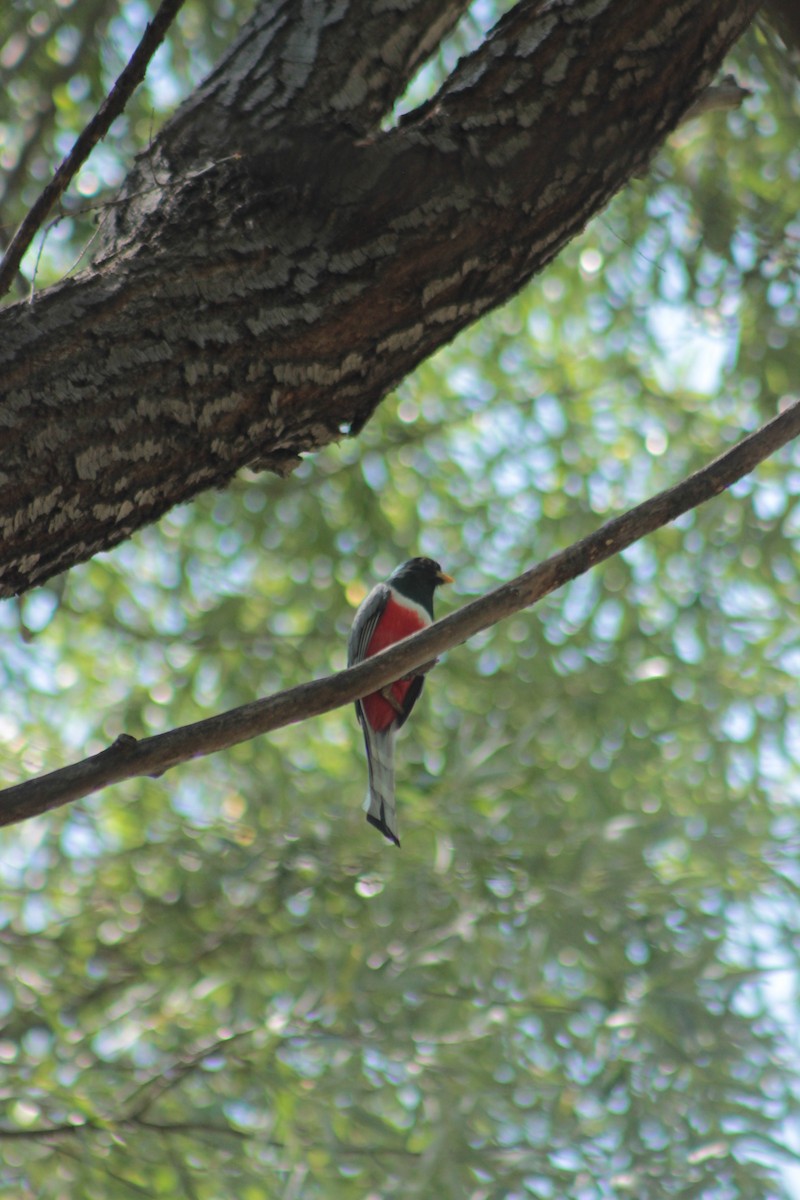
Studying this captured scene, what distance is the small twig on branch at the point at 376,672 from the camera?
108 centimetres

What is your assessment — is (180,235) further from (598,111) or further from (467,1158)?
(467,1158)

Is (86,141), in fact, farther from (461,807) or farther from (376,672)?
(461,807)

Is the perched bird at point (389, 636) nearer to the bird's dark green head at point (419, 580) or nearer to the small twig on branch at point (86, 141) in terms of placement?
the bird's dark green head at point (419, 580)

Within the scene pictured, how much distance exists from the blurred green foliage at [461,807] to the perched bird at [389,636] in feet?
1.45

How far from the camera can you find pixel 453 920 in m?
3.66

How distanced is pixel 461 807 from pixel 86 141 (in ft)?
9.22

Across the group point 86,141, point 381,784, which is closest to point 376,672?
point 86,141

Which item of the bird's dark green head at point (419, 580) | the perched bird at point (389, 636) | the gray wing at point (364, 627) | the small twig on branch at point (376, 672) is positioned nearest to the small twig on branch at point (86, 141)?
the small twig on branch at point (376, 672)

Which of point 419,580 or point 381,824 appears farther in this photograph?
point 419,580

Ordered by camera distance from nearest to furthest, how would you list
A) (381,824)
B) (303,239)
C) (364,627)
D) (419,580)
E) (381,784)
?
(303,239) < (381,824) < (381,784) < (364,627) < (419,580)

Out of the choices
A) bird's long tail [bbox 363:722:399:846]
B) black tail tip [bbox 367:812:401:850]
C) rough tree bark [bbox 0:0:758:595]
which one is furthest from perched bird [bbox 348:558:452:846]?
rough tree bark [bbox 0:0:758:595]

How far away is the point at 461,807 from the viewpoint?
3723 mm

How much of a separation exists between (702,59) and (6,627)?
3415 mm

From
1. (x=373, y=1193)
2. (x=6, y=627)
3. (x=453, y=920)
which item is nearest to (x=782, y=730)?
(x=453, y=920)
